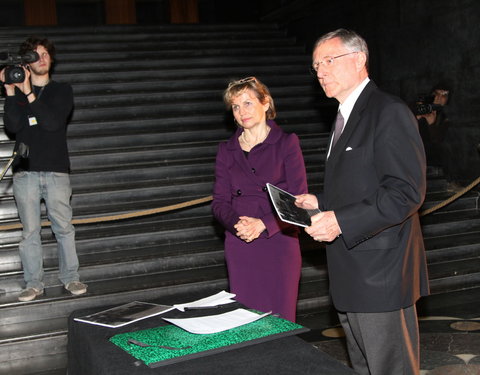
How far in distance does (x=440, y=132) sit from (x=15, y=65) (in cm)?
495

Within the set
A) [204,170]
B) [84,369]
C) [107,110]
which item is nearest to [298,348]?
[84,369]

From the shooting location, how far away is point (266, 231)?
3535 millimetres

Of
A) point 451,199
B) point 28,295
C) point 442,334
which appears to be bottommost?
point 442,334

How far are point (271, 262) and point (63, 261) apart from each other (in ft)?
7.87

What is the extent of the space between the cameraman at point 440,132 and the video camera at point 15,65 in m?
4.72

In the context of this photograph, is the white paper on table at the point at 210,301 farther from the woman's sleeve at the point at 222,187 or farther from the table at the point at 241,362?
the woman's sleeve at the point at 222,187

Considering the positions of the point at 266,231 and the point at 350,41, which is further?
the point at 266,231

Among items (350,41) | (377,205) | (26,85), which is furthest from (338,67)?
(26,85)

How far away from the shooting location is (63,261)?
5.34m

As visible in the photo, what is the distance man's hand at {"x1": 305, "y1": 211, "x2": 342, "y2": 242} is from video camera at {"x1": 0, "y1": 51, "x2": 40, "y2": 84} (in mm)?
3023

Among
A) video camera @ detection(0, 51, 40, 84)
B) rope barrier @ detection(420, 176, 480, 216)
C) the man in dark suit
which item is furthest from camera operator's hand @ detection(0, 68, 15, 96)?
rope barrier @ detection(420, 176, 480, 216)

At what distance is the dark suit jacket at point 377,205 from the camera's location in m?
2.37

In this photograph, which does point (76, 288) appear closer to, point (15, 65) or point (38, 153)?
point (38, 153)

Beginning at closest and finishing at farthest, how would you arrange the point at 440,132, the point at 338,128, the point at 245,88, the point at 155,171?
1. the point at 338,128
2. the point at 245,88
3. the point at 155,171
4. the point at 440,132
